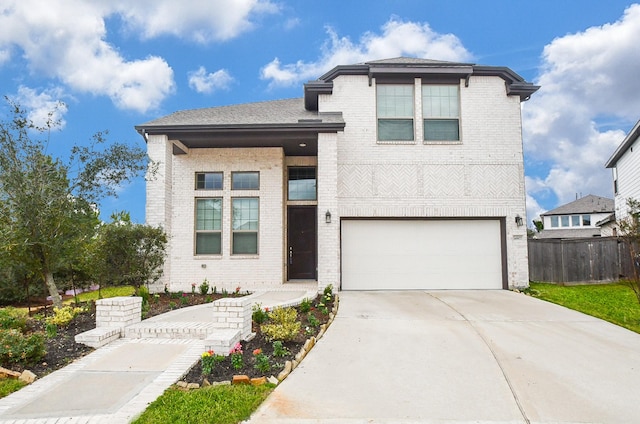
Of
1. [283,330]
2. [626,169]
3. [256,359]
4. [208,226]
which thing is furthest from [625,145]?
[256,359]

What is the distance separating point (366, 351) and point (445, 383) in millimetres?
1287

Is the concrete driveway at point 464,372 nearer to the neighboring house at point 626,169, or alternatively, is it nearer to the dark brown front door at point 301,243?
the dark brown front door at point 301,243

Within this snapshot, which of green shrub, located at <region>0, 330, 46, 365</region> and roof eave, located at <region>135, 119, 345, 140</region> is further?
roof eave, located at <region>135, 119, 345, 140</region>

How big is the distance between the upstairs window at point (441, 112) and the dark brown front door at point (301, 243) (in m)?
4.19

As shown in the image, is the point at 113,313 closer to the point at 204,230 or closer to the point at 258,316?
the point at 258,316

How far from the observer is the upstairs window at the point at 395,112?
11656mm

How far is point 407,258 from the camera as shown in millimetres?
11547

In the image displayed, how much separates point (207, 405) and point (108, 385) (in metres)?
1.51

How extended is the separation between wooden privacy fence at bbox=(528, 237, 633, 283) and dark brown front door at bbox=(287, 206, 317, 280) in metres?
7.30

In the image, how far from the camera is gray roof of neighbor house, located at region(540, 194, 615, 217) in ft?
116

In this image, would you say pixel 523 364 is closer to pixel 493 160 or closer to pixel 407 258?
pixel 407 258

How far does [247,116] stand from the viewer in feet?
38.8

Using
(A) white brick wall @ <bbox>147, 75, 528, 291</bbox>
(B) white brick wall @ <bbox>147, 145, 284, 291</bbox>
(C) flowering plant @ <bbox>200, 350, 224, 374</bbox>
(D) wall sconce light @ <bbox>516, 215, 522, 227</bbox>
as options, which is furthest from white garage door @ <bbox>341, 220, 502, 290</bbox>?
(C) flowering plant @ <bbox>200, 350, 224, 374</bbox>

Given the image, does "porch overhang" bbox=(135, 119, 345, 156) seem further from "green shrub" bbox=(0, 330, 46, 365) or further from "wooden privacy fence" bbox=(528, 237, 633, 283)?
"wooden privacy fence" bbox=(528, 237, 633, 283)
